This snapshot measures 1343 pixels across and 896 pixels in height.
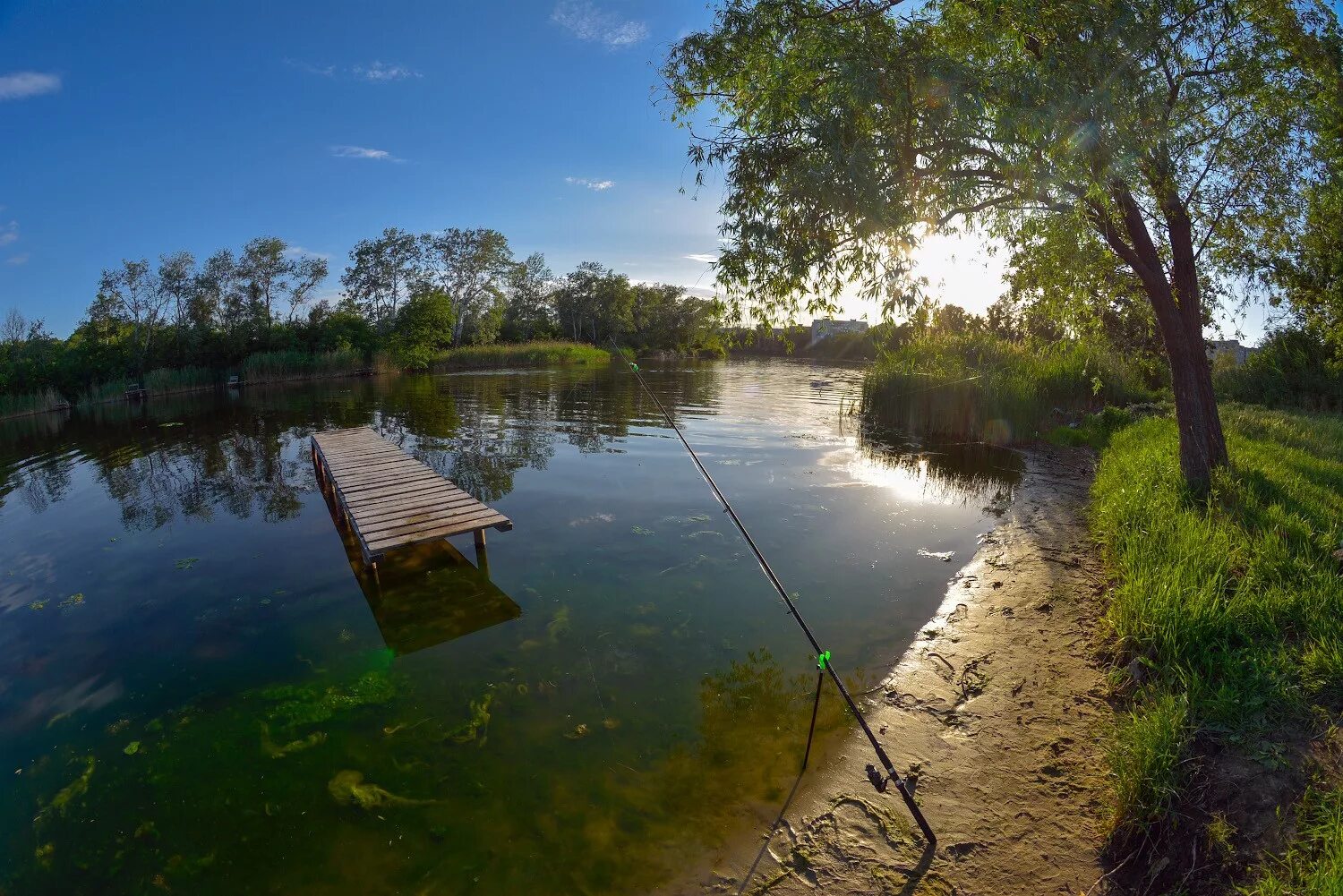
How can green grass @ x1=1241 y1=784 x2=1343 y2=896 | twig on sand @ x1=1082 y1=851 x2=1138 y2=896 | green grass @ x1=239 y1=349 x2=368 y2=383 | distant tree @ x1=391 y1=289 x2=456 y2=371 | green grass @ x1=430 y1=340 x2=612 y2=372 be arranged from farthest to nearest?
green grass @ x1=430 y1=340 x2=612 y2=372, distant tree @ x1=391 y1=289 x2=456 y2=371, green grass @ x1=239 y1=349 x2=368 y2=383, twig on sand @ x1=1082 y1=851 x2=1138 y2=896, green grass @ x1=1241 y1=784 x2=1343 y2=896

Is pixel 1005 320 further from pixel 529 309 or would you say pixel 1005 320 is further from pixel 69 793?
pixel 529 309

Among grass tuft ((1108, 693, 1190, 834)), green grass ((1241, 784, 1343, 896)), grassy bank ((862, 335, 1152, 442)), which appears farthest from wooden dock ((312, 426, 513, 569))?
grassy bank ((862, 335, 1152, 442))

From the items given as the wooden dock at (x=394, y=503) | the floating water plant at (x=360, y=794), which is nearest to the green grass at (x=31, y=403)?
the wooden dock at (x=394, y=503)

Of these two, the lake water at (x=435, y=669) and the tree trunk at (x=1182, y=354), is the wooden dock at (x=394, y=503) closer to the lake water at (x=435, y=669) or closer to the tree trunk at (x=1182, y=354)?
the lake water at (x=435, y=669)

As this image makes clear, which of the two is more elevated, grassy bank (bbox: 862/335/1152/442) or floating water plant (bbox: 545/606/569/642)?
Answer: grassy bank (bbox: 862/335/1152/442)

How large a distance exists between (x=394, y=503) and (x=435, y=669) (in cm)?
366

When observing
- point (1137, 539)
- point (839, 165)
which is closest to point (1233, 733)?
point (1137, 539)

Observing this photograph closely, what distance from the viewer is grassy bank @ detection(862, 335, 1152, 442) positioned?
51.8 ft

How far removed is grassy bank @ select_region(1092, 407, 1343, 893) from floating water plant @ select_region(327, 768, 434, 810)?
14.3ft

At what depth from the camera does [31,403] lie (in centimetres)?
2761

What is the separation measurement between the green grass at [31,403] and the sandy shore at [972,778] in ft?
122

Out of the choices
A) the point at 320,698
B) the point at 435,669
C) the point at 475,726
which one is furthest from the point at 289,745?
the point at 475,726

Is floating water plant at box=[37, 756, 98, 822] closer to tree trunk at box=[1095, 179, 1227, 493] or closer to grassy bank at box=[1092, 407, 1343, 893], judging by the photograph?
grassy bank at box=[1092, 407, 1343, 893]

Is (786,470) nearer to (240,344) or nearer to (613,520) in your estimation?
(613,520)
